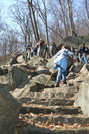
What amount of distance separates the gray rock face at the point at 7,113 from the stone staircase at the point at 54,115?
0.39 m

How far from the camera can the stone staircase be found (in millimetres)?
3483

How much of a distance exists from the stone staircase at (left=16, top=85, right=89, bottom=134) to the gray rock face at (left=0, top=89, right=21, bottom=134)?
393 mm

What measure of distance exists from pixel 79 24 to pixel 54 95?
3289 cm

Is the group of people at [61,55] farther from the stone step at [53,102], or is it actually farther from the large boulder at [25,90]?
the stone step at [53,102]

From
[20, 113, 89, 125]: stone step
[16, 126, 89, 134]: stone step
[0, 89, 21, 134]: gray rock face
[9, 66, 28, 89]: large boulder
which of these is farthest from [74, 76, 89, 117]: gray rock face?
[9, 66, 28, 89]: large boulder

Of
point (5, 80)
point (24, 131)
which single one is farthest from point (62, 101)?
point (5, 80)

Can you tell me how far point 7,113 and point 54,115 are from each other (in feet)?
5.69

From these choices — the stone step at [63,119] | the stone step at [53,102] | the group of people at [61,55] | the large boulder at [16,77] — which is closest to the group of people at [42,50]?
the group of people at [61,55]

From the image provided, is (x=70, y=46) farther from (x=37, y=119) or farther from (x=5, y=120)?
(x=5, y=120)

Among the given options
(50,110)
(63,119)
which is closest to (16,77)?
(50,110)

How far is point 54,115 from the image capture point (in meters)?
4.49

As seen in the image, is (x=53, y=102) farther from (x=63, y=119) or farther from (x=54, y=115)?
(x=63, y=119)

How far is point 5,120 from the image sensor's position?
3.10 m

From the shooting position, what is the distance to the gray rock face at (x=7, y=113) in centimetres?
307
